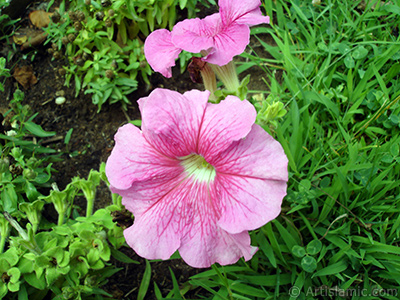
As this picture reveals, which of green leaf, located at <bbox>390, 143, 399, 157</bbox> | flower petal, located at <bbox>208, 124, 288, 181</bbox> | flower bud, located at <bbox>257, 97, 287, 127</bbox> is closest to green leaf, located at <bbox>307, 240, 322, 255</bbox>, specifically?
green leaf, located at <bbox>390, 143, 399, 157</bbox>

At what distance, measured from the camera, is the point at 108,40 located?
283 cm

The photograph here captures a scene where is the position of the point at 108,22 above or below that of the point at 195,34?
below

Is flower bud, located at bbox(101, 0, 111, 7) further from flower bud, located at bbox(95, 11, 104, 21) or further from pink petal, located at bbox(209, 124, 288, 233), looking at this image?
pink petal, located at bbox(209, 124, 288, 233)

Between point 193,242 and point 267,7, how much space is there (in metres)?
2.29

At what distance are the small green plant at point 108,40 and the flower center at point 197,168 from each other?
5.04 feet

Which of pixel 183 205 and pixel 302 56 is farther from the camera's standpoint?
pixel 302 56

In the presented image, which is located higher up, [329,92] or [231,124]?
[231,124]

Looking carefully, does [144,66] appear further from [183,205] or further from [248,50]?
[183,205]

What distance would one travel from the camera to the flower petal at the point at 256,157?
1.19 meters

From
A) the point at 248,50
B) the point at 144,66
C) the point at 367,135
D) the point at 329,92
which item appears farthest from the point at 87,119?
the point at 367,135

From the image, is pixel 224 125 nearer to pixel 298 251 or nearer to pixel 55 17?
pixel 298 251

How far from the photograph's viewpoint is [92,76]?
282 centimetres

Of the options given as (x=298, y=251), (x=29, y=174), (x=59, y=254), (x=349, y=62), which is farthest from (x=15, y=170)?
(x=349, y=62)

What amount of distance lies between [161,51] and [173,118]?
37cm
